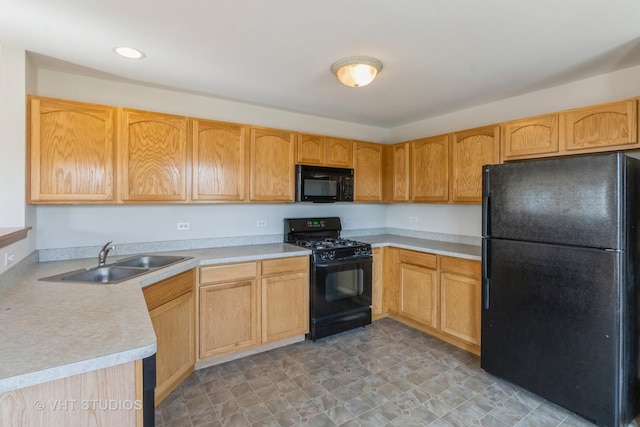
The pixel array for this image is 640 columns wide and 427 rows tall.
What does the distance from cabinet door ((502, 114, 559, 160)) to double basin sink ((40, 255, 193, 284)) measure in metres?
2.95

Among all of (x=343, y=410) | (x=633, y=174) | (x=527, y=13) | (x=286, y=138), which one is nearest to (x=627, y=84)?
(x=633, y=174)

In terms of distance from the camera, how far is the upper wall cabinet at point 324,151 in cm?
332

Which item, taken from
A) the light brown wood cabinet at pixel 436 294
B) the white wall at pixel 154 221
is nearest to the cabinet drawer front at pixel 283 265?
the white wall at pixel 154 221

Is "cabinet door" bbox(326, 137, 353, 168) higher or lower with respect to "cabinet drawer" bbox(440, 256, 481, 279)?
higher

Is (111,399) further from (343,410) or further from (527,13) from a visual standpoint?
(527,13)

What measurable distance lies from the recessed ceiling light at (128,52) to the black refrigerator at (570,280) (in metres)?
2.70

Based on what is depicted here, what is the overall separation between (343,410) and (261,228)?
195 centimetres

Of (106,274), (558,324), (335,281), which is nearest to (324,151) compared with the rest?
(335,281)

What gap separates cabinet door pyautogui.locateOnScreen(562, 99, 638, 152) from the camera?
210cm

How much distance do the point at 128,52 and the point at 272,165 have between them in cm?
145

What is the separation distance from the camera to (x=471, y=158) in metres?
3.04

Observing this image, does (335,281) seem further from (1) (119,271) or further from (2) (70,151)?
(2) (70,151)

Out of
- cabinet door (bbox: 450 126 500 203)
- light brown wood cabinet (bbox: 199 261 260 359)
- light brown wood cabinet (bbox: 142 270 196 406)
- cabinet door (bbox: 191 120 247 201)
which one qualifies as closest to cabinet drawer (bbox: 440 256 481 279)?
cabinet door (bbox: 450 126 500 203)

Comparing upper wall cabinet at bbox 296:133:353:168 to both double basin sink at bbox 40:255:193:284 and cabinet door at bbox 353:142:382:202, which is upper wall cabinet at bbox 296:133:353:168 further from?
double basin sink at bbox 40:255:193:284
